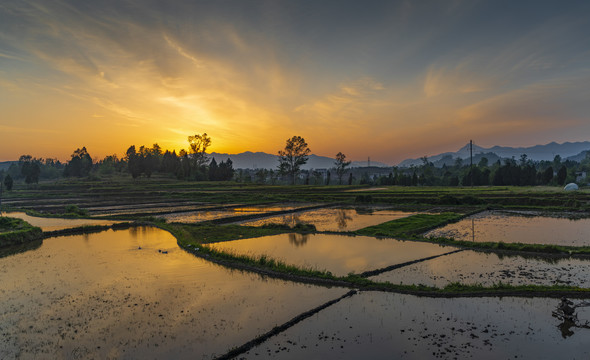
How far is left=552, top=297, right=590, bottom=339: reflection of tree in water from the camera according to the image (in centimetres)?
816

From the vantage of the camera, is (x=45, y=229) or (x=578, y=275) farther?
(x=45, y=229)

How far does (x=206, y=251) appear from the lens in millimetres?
16250

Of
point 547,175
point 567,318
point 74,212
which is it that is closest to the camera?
point 567,318

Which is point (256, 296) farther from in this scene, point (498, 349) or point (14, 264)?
point (14, 264)

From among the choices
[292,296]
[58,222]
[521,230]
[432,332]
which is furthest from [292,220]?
[432,332]

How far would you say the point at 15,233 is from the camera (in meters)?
19.2

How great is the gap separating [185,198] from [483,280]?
43.2 m

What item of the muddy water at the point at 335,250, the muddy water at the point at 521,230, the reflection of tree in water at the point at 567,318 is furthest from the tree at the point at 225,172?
the reflection of tree in water at the point at 567,318

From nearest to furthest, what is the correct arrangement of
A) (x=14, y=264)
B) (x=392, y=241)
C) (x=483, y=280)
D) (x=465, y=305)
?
(x=465, y=305), (x=483, y=280), (x=14, y=264), (x=392, y=241)

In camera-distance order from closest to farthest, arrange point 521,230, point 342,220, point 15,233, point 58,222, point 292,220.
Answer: point 15,233, point 521,230, point 58,222, point 342,220, point 292,220

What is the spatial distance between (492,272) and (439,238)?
18.4 feet

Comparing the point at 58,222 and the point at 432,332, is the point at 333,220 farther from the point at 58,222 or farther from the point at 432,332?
the point at 58,222

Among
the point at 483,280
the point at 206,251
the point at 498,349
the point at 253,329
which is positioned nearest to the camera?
the point at 498,349

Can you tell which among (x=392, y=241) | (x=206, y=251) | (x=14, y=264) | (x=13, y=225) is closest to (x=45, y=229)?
(x=13, y=225)
